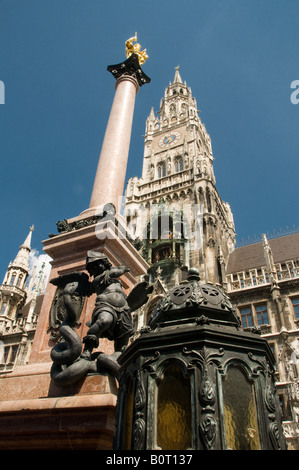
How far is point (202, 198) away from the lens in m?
32.8

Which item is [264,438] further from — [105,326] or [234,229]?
[234,229]

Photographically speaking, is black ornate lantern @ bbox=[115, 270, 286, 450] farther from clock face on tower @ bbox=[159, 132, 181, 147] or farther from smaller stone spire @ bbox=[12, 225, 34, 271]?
clock face on tower @ bbox=[159, 132, 181, 147]

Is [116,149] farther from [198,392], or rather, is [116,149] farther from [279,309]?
[279,309]

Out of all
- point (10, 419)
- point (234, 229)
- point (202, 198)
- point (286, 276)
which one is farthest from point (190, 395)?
point (234, 229)

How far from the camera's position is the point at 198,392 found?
2455mm

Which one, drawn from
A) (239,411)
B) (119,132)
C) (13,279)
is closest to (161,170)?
(13,279)

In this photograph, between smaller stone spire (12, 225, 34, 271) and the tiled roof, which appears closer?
the tiled roof

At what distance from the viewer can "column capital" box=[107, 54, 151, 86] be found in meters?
11.3

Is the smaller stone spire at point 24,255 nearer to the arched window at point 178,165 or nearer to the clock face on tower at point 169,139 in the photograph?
the arched window at point 178,165

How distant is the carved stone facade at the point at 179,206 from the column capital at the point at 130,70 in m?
14.1

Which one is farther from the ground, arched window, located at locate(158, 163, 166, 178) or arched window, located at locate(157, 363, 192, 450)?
arched window, located at locate(158, 163, 166, 178)

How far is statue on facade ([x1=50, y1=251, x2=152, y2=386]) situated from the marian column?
256 centimetres

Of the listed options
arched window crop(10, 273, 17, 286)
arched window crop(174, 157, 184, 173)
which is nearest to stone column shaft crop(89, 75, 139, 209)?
arched window crop(174, 157, 184, 173)

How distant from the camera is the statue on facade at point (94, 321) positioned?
172 inches
